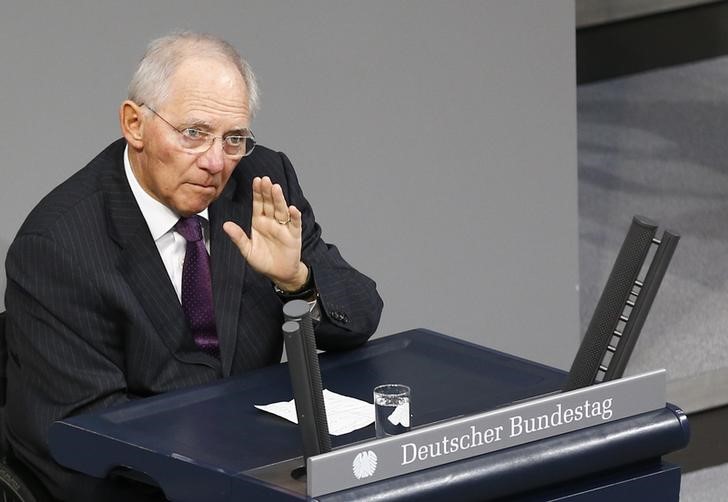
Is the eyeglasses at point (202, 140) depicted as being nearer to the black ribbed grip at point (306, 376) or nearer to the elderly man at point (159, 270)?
the elderly man at point (159, 270)

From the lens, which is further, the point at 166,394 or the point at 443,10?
the point at 443,10

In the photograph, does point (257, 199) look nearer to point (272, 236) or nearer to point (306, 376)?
point (272, 236)

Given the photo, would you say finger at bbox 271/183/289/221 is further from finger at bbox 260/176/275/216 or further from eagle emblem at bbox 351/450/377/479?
eagle emblem at bbox 351/450/377/479

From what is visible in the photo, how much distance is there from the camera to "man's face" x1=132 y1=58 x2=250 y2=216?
2.86 m

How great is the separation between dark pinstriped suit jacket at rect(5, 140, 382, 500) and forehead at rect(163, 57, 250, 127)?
0.69 feet

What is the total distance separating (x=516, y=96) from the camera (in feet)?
14.0

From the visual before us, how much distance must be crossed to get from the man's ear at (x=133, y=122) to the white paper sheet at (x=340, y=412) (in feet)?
1.90

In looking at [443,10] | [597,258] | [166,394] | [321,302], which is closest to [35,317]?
[166,394]

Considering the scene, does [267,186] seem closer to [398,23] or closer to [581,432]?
[581,432]

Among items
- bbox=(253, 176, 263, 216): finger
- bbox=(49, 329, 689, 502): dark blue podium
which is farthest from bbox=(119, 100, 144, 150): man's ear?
bbox=(49, 329, 689, 502): dark blue podium

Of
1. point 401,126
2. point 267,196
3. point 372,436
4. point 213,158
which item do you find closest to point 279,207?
point 267,196

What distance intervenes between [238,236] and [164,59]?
0.35 m

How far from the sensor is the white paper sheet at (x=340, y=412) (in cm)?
249

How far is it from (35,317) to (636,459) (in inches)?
42.5
